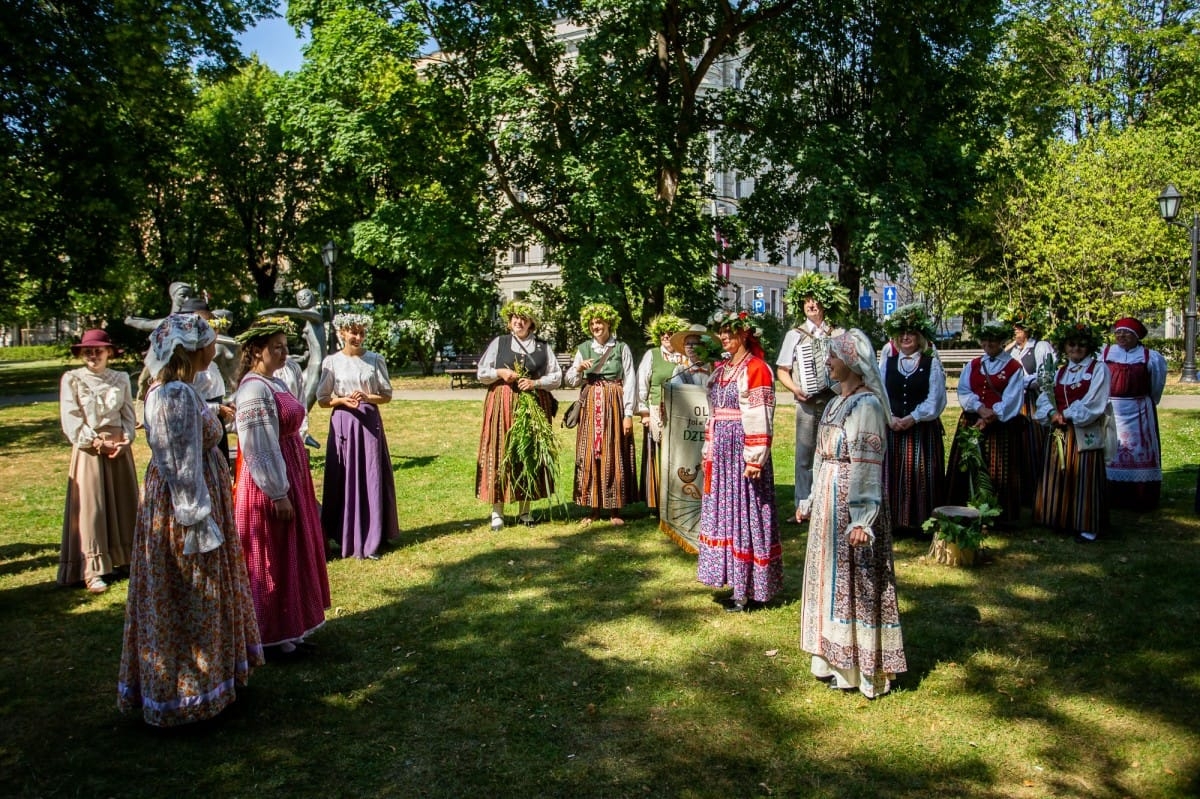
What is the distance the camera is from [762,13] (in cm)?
1814

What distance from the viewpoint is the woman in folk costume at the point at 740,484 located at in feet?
18.1

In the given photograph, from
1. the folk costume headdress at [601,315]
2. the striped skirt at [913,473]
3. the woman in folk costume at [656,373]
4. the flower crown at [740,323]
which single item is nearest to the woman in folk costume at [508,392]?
the folk costume headdress at [601,315]

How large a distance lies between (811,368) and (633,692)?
3.93 metres

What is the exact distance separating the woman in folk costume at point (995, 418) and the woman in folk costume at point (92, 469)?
275 inches

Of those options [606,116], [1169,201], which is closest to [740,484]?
[606,116]

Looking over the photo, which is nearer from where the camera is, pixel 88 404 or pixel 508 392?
pixel 88 404

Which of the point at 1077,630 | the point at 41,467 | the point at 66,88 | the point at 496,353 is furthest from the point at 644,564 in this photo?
the point at 66,88

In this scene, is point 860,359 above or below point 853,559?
above

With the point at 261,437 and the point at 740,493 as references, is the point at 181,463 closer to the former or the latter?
the point at 261,437

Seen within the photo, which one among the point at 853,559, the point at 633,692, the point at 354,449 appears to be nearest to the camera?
the point at 853,559

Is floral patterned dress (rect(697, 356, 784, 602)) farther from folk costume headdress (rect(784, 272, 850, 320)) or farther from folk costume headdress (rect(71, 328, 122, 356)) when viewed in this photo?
folk costume headdress (rect(71, 328, 122, 356))

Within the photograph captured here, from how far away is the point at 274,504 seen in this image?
191 inches

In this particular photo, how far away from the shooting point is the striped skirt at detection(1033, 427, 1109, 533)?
7453mm

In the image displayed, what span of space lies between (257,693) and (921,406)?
18.5ft
